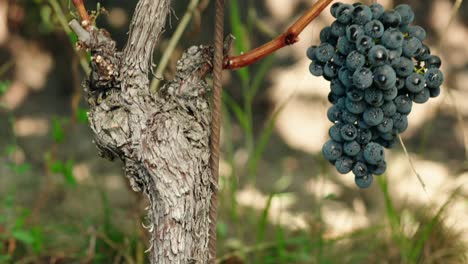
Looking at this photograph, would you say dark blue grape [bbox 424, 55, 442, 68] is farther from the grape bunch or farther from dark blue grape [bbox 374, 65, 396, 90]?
dark blue grape [bbox 374, 65, 396, 90]

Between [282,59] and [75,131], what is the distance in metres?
1.13

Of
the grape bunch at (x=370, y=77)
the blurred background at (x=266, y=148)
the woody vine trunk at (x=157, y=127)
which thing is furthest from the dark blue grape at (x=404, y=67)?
the blurred background at (x=266, y=148)

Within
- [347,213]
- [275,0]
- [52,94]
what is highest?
[275,0]

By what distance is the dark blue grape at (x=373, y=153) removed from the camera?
1.43 metres

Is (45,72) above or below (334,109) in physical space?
above

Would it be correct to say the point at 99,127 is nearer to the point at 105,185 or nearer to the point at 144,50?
the point at 144,50

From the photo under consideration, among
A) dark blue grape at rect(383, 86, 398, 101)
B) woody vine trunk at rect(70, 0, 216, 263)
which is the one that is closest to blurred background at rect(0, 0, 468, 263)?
woody vine trunk at rect(70, 0, 216, 263)

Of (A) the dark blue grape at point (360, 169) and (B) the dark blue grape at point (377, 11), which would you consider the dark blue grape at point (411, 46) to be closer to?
(B) the dark blue grape at point (377, 11)

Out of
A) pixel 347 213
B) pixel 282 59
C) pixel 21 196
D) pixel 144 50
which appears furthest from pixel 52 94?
pixel 144 50

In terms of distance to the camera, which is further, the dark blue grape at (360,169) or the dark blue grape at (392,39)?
the dark blue grape at (360,169)

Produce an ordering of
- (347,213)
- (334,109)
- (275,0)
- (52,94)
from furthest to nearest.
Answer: (52,94), (275,0), (347,213), (334,109)

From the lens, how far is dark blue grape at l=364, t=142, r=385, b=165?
143cm

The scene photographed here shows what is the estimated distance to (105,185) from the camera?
11.4 ft

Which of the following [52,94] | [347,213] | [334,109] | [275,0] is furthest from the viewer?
[52,94]
